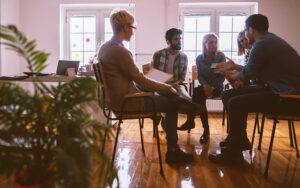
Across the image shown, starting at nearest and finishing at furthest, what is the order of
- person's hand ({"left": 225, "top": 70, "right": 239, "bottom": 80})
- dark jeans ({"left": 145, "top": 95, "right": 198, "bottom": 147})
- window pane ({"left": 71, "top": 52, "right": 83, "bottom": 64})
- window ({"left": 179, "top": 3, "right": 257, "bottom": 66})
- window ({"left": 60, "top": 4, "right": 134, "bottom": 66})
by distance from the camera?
1. dark jeans ({"left": 145, "top": 95, "right": 198, "bottom": 147})
2. person's hand ({"left": 225, "top": 70, "right": 239, "bottom": 80})
3. window ({"left": 179, "top": 3, "right": 257, "bottom": 66})
4. window ({"left": 60, "top": 4, "right": 134, "bottom": 66})
5. window pane ({"left": 71, "top": 52, "right": 83, "bottom": 64})

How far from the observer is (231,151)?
7.59ft

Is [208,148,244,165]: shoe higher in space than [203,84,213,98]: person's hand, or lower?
lower

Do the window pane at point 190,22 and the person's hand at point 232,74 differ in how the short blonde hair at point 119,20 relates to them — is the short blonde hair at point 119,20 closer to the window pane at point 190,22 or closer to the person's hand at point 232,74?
the person's hand at point 232,74

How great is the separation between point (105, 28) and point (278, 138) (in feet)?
13.0

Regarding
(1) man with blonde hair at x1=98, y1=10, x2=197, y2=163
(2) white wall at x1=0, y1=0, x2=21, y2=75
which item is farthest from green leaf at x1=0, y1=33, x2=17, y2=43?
(2) white wall at x1=0, y1=0, x2=21, y2=75

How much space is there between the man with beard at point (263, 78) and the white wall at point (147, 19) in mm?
3084

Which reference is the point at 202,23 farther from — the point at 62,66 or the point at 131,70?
the point at 131,70

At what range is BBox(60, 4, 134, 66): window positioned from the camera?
557 centimetres

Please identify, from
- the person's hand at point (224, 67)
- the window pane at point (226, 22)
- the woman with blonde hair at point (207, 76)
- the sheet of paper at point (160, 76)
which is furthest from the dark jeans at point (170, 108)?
the window pane at point (226, 22)

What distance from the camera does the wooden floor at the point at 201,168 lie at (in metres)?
1.92

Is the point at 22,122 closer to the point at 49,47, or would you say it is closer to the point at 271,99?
the point at 271,99

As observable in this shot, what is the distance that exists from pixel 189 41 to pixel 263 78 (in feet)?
11.1

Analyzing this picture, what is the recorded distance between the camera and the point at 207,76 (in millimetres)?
3289

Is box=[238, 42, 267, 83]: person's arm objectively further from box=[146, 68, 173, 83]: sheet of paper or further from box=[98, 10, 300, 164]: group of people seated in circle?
box=[146, 68, 173, 83]: sheet of paper
